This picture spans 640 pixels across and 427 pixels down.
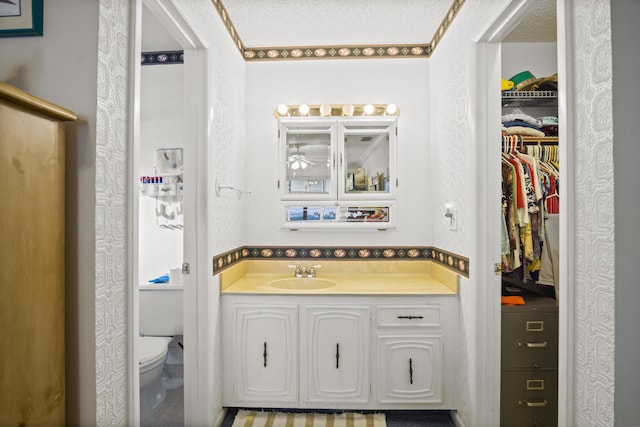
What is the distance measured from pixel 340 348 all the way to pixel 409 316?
467 millimetres

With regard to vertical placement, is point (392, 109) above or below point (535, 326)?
above

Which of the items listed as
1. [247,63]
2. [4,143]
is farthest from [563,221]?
[247,63]

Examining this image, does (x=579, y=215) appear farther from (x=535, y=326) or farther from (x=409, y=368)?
(x=409, y=368)

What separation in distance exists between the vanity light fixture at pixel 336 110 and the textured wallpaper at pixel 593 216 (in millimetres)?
1574

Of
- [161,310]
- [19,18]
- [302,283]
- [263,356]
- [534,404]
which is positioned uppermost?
[19,18]

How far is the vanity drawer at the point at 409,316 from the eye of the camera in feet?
6.89

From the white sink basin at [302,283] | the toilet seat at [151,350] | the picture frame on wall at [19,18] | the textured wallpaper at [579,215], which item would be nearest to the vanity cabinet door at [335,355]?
the white sink basin at [302,283]

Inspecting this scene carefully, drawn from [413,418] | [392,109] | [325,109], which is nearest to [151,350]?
[413,418]

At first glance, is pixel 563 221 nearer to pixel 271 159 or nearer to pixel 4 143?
pixel 4 143

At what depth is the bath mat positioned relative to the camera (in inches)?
81.0

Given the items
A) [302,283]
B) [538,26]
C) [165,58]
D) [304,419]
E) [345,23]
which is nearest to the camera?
[304,419]

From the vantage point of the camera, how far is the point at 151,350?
6.73ft

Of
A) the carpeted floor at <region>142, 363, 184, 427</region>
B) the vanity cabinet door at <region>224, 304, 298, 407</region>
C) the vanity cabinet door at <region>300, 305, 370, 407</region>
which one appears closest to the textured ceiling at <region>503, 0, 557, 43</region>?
the vanity cabinet door at <region>300, 305, 370, 407</region>

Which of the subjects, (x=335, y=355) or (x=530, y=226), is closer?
(x=530, y=226)
